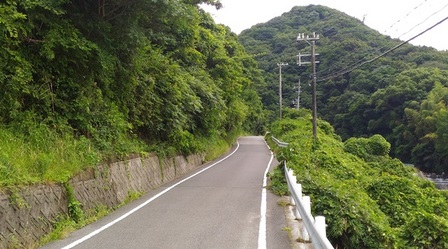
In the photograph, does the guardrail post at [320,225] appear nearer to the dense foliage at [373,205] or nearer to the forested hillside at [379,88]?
the dense foliage at [373,205]

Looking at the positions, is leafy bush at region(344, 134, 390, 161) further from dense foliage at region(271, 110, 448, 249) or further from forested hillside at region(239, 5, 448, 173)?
forested hillside at region(239, 5, 448, 173)

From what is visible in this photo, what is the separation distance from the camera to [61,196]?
8.14 meters

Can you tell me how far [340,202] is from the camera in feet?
26.9

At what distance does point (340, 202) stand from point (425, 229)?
1782 millimetres

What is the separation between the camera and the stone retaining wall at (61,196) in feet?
20.8

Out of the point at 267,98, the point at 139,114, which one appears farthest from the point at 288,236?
the point at 267,98

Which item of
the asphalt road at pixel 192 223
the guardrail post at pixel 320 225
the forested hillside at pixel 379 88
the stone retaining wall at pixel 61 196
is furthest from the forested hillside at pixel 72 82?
the forested hillside at pixel 379 88

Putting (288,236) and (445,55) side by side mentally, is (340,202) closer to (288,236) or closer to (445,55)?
(288,236)

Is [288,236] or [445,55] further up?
[445,55]

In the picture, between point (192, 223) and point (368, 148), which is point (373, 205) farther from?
point (368, 148)

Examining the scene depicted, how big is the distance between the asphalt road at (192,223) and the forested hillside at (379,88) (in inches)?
1301

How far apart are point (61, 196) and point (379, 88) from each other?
189ft

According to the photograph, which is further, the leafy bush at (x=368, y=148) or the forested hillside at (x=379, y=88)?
the forested hillside at (x=379, y=88)

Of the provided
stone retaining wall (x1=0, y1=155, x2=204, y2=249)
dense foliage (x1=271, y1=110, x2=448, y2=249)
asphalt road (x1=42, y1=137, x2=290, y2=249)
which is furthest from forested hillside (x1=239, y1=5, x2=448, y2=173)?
asphalt road (x1=42, y1=137, x2=290, y2=249)
